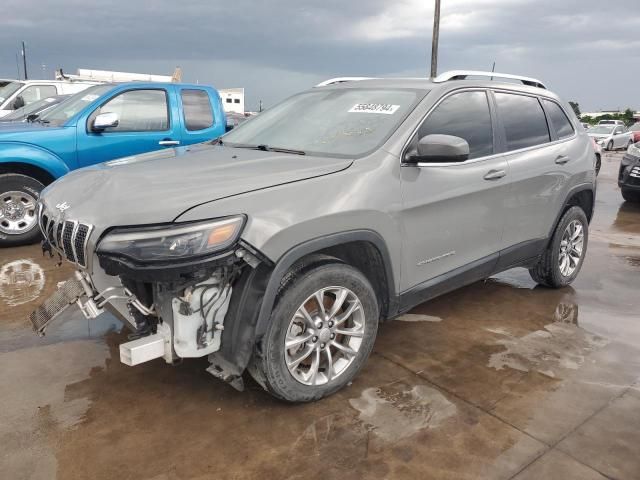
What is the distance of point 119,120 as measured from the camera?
6.32 meters

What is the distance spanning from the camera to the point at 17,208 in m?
5.98

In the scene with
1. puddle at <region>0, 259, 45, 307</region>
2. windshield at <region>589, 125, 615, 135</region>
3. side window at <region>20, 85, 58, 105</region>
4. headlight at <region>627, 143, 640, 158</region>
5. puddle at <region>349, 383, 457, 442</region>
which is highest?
side window at <region>20, 85, 58, 105</region>

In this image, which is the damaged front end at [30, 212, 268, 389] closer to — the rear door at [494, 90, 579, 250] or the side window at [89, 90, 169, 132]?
the rear door at [494, 90, 579, 250]

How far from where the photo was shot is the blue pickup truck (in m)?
5.86

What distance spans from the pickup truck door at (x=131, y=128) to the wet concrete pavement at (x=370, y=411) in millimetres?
2409

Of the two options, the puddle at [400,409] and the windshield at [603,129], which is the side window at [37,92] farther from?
the windshield at [603,129]

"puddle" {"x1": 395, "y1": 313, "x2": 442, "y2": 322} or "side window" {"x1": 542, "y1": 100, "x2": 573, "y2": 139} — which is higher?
"side window" {"x1": 542, "y1": 100, "x2": 573, "y2": 139}

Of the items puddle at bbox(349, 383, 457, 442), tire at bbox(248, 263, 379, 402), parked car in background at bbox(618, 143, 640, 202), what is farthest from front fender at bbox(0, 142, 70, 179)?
parked car in background at bbox(618, 143, 640, 202)

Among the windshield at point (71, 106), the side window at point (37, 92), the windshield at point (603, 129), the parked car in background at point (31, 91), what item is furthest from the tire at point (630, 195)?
the windshield at point (603, 129)

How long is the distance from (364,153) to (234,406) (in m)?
1.57

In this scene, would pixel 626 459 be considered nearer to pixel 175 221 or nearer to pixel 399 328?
pixel 399 328

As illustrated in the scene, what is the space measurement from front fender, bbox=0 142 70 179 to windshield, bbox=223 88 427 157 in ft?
9.44

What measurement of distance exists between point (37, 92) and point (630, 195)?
37.4 ft

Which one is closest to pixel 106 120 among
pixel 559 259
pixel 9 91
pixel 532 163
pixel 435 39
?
pixel 532 163
